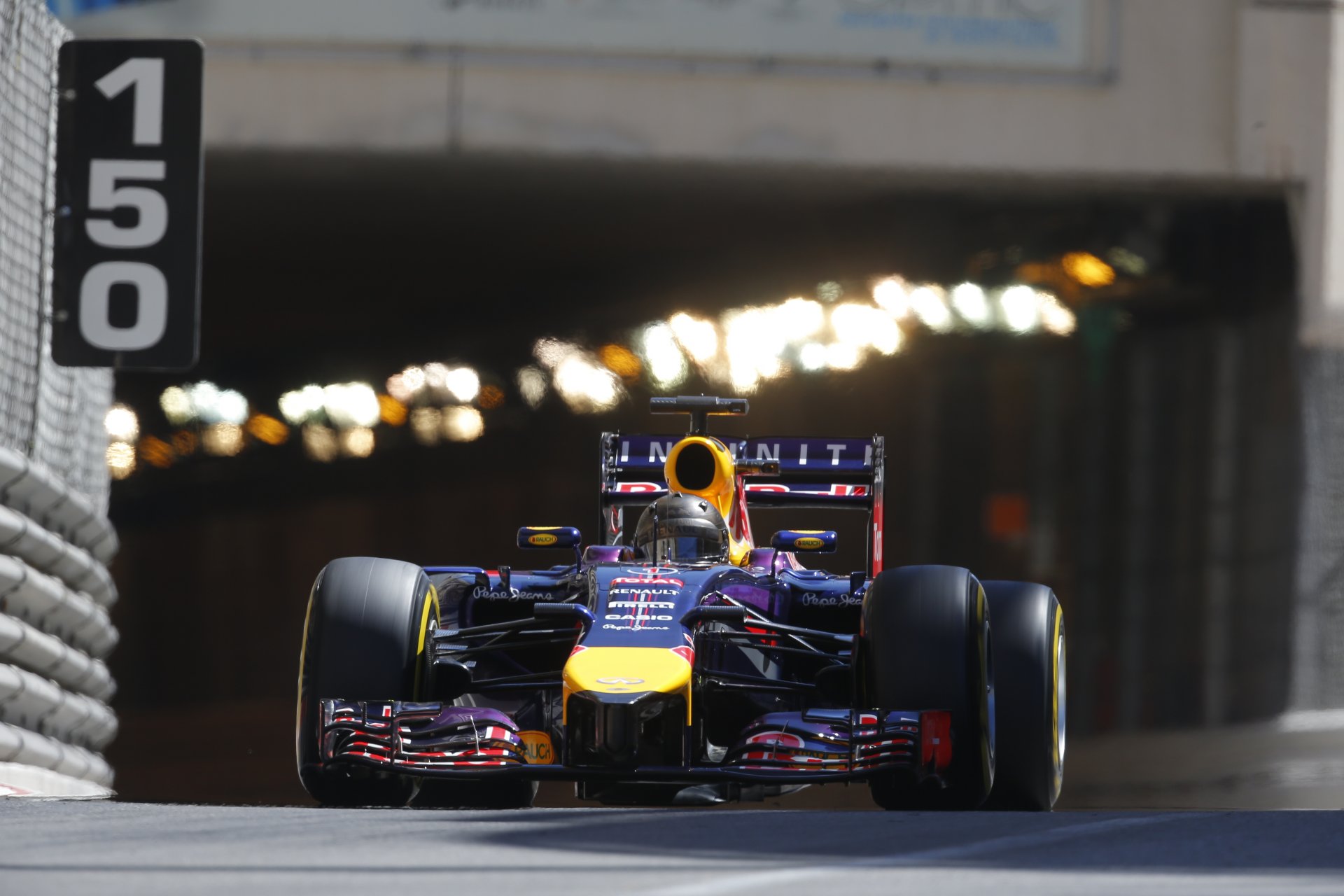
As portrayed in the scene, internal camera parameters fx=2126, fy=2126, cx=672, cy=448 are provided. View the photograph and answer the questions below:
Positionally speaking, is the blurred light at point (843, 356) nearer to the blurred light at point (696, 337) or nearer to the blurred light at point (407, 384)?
the blurred light at point (696, 337)

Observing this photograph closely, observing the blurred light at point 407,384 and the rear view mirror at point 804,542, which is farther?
the blurred light at point 407,384

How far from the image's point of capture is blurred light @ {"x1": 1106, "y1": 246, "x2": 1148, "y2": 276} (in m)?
14.2

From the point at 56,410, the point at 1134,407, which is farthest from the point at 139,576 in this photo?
the point at 56,410

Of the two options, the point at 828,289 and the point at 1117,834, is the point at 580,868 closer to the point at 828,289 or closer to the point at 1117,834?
the point at 1117,834

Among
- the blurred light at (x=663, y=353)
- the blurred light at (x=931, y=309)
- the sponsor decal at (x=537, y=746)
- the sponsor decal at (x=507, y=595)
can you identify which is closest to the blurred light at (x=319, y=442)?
the blurred light at (x=663, y=353)

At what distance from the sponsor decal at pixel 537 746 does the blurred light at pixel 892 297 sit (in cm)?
867

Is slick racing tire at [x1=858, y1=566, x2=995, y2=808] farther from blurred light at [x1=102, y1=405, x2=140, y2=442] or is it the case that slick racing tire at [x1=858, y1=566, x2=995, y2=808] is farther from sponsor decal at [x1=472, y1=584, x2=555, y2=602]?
blurred light at [x1=102, y1=405, x2=140, y2=442]

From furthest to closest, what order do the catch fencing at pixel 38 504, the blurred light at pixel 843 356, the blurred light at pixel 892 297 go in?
the blurred light at pixel 843 356 < the blurred light at pixel 892 297 < the catch fencing at pixel 38 504

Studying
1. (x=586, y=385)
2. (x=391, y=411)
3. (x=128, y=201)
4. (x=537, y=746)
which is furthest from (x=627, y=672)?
(x=391, y=411)

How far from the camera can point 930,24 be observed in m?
12.0

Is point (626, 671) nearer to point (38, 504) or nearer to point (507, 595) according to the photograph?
point (507, 595)

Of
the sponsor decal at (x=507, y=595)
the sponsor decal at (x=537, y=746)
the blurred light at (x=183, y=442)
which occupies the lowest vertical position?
the sponsor decal at (x=537, y=746)

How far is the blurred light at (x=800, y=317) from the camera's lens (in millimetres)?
16188

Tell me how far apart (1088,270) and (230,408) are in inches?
381
